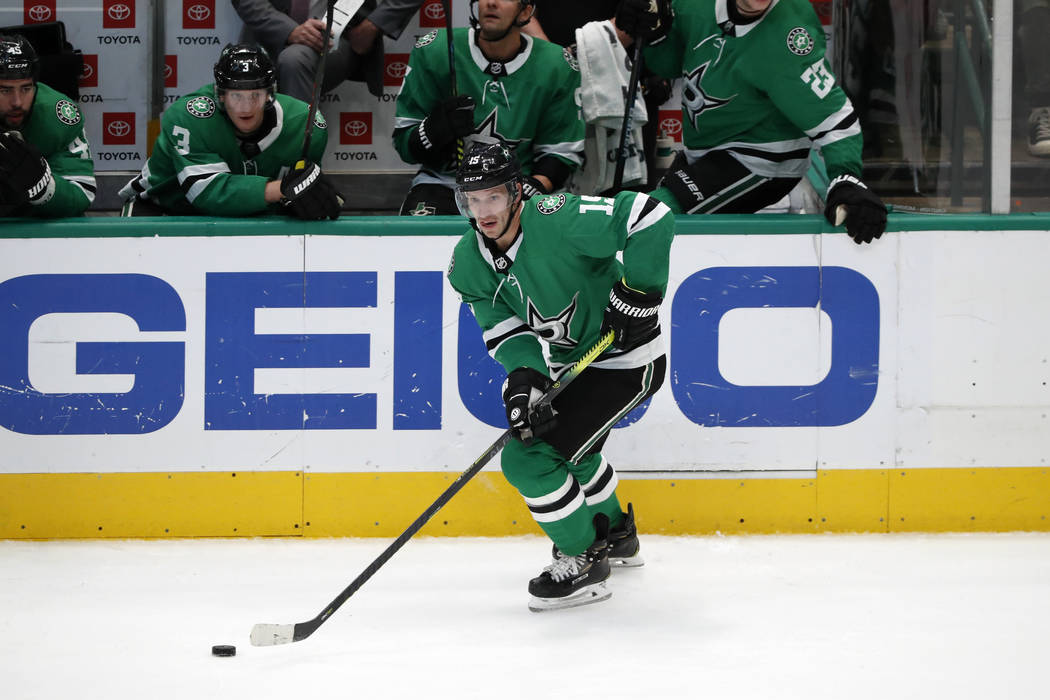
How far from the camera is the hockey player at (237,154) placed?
353cm

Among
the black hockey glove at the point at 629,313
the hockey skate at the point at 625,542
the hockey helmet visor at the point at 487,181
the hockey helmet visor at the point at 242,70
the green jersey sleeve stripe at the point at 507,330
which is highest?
the hockey helmet visor at the point at 242,70

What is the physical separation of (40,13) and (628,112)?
2396 millimetres

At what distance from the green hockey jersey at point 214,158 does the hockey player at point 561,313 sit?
36.5 inches

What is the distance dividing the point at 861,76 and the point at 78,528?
293 cm

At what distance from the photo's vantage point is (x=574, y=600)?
2.95 metres

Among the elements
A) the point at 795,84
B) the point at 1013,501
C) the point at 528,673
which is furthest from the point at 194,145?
the point at 1013,501

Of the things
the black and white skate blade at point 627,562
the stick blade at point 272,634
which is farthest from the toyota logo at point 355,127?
the stick blade at point 272,634

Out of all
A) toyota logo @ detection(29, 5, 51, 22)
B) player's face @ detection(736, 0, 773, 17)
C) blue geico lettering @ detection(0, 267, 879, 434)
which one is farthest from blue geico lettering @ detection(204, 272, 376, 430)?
toyota logo @ detection(29, 5, 51, 22)

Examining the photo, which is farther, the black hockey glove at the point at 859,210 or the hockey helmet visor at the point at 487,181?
the black hockey glove at the point at 859,210

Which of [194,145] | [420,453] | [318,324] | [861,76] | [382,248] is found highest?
[861,76]

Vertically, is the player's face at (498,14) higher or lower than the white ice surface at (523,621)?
higher

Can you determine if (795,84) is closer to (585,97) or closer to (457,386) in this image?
(585,97)

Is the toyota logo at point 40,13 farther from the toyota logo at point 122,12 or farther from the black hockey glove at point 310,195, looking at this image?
the black hockey glove at point 310,195

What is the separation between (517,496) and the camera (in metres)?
3.54
